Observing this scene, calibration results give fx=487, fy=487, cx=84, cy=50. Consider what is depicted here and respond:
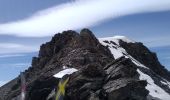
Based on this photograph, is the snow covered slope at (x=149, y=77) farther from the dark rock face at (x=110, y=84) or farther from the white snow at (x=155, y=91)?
the dark rock face at (x=110, y=84)

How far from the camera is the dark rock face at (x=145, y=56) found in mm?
162250

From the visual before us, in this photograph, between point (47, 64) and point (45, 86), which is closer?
point (45, 86)

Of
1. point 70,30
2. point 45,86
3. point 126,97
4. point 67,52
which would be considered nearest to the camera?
point 126,97

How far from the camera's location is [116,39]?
549 ft

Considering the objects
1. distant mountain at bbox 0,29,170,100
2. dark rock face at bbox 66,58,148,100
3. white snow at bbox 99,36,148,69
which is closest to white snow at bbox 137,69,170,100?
distant mountain at bbox 0,29,170,100

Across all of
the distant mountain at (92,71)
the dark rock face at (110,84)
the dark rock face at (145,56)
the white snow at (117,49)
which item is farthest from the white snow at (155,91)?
the dark rock face at (145,56)

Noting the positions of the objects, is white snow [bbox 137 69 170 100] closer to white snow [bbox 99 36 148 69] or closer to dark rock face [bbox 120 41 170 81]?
white snow [bbox 99 36 148 69]

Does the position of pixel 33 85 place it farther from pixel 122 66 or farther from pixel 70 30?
pixel 70 30

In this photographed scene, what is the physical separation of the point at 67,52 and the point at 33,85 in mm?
30958

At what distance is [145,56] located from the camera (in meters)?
168

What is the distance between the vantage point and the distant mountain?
8325 centimetres

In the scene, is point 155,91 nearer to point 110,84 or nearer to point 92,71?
point 92,71

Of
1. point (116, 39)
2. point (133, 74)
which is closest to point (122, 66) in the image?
point (133, 74)

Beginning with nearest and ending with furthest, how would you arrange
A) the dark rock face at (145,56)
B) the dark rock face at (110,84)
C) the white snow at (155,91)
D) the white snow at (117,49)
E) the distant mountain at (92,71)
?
the dark rock face at (110,84) → the distant mountain at (92,71) → the white snow at (155,91) → the white snow at (117,49) → the dark rock face at (145,56)
